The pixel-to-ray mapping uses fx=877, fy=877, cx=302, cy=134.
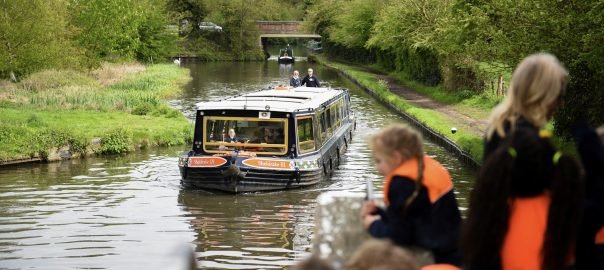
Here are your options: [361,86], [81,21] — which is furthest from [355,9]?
[81,21]

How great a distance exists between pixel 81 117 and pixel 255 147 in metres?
10.6

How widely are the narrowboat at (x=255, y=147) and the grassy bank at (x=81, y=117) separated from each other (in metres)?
5.57

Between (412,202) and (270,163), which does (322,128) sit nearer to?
(270,163)

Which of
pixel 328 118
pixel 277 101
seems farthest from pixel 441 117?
pixel 277 101

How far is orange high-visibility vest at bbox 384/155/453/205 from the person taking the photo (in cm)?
440

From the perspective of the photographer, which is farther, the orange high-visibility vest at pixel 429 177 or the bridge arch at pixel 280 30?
the bridge arch at pixel 280 30

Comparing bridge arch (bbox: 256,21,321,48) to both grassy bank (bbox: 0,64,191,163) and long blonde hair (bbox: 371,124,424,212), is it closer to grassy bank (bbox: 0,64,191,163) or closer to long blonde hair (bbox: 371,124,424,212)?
grassy bank (bbox: 0,64,191,163)

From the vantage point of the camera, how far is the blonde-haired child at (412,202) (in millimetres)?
4395

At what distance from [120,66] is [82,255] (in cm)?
3827

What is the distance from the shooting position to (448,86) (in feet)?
131

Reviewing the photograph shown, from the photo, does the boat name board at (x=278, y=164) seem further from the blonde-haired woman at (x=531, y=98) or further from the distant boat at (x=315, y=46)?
the distant boat at (x=315, y=46)

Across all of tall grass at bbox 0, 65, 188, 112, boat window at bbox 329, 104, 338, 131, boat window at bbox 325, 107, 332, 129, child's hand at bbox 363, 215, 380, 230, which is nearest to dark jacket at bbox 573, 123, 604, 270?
child's hand at bbox 363, 215, 380, 230

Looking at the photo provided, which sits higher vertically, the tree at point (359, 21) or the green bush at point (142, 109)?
the tree at point (359, 21)

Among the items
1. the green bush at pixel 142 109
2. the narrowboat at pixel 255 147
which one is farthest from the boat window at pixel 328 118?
the green bush at pixel 142 109
